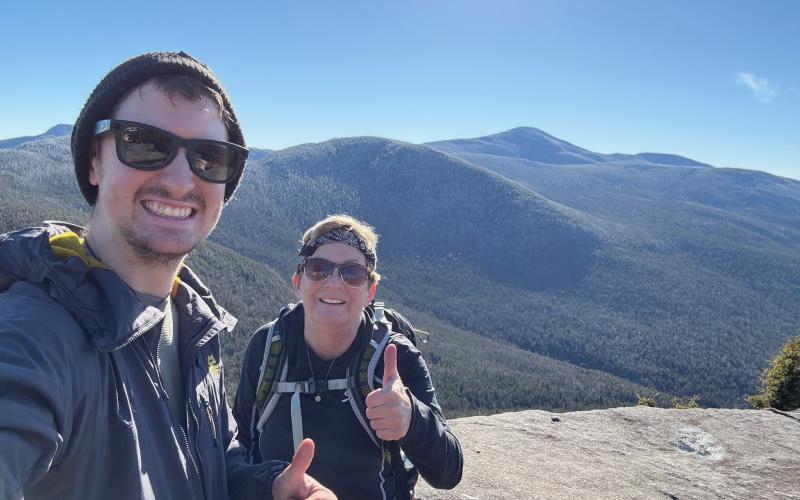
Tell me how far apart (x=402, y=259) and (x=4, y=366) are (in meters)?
168

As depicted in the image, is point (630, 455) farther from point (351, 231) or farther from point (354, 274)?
point (351, 231)

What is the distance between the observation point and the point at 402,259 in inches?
6658

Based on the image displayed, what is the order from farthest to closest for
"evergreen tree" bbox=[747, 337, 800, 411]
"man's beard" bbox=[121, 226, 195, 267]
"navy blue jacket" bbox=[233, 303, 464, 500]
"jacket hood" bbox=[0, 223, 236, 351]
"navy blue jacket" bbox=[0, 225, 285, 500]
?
"evergreen tree" bbox=[747, 337, 800, 411] → "navy blue jacket" bbox=[233, 303, 464, 500] → "man's beard" bbox=[121, 226, 195, 267] → "jacket hood" bbox=[0, 223, 236, 351] → "navy blue jacket" bbox=[0, 225, 285, 500]

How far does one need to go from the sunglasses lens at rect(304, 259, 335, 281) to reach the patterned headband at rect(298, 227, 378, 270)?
10 cm

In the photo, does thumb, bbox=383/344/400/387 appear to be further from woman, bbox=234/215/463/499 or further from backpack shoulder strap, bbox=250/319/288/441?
backpack shoulder strap, bbox=250/319/288/441

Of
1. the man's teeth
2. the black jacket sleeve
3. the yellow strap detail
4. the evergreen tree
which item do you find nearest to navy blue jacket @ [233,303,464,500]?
the black jacket sleeve

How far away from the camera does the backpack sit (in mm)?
3293

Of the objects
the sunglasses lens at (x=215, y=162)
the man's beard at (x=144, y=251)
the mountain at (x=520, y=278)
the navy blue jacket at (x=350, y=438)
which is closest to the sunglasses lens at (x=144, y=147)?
the sunglasses lens at (x=215, y=162)

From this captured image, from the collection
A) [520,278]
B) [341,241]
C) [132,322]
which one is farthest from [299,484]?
[520,278]

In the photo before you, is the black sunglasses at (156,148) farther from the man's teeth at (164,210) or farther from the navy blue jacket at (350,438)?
the navy blue jacket at (350,438)

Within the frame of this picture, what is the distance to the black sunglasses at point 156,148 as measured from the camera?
211cm

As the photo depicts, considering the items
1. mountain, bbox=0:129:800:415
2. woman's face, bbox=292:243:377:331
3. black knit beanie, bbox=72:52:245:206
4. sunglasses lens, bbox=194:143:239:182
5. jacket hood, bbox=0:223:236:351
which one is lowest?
mountain, bbox=0:129:800:415

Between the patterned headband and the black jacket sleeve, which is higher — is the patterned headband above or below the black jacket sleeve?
above

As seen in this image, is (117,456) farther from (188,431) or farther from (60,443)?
(188,431)
